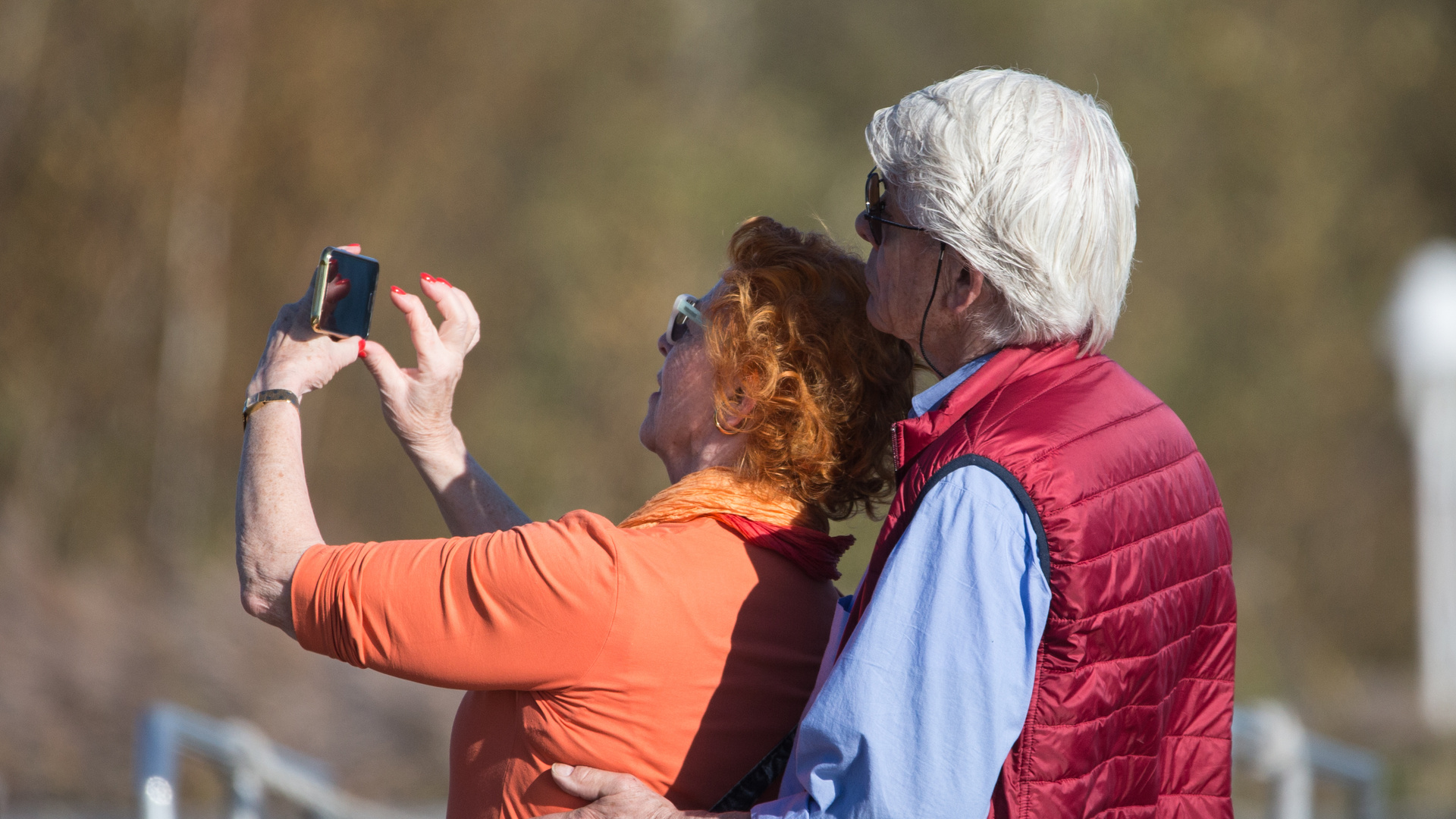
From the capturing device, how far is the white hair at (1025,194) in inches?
58.4

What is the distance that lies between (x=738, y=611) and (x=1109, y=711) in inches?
19.6

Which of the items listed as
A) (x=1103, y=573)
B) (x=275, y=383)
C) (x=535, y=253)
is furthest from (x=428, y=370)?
(x=535, y=253)

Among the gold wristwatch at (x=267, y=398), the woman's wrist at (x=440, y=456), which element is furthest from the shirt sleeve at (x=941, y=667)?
the woman's wrist at (x=440, y=456)

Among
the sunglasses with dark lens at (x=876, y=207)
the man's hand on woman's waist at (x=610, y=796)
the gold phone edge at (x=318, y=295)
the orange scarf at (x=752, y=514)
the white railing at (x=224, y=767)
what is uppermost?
the sunglasses with dark lens at (x=876, y=207)

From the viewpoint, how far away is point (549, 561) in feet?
4.91

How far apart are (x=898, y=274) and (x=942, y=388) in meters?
0.18

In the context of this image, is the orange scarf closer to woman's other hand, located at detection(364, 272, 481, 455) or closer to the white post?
woman's other hand, located at detection(364, 272, 481, 455)

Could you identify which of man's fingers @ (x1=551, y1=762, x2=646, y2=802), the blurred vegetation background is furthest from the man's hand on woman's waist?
the blurred vegetation background

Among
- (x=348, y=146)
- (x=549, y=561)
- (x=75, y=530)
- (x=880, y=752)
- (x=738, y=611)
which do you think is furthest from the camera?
(x=348, y=146)

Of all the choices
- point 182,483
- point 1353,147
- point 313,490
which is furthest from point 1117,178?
point 1353,147

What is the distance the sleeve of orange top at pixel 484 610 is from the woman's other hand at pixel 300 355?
37cm

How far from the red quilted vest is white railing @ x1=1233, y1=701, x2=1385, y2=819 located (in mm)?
2343

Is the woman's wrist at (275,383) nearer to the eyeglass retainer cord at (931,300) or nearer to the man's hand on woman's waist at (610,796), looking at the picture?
the man's hand on woman's waist at (610,796)

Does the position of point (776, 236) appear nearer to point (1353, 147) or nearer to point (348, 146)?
point (348, 146)
